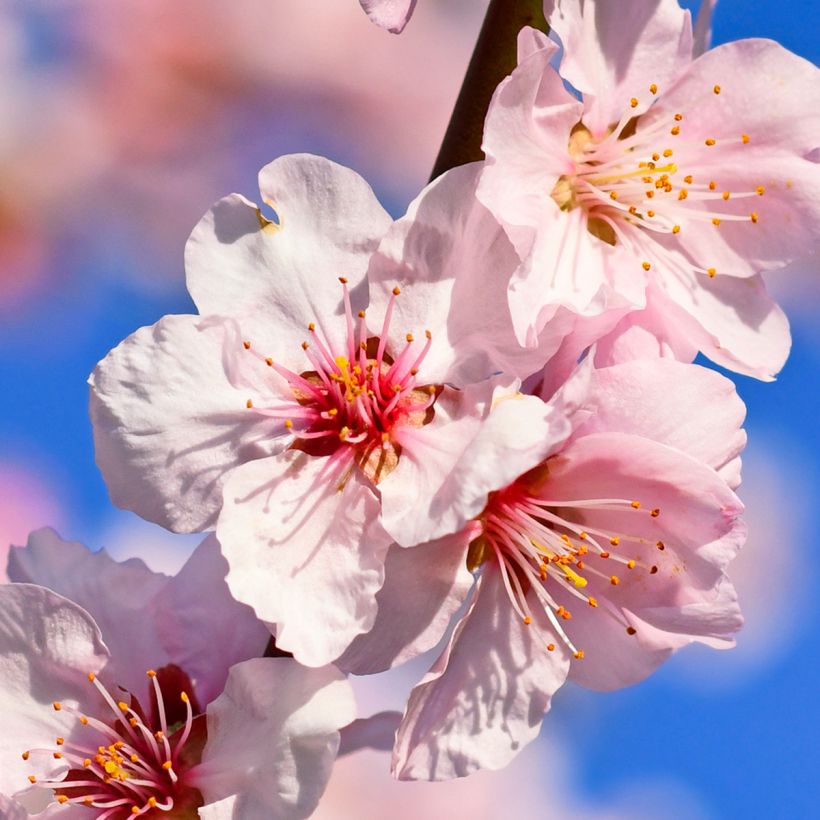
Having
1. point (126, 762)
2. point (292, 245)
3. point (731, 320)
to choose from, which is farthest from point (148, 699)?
point (731, 320)

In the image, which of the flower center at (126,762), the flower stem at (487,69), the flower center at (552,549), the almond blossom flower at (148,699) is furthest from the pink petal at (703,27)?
the flower center at (126,762)

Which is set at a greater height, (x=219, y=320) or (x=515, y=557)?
(x=219, y=320)

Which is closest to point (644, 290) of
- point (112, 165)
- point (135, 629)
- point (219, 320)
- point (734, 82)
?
point (734, 82)

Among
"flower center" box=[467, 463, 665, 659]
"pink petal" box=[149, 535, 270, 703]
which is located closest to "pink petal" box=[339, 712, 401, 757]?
"pink petal" box=[149, 535, 270, 703]

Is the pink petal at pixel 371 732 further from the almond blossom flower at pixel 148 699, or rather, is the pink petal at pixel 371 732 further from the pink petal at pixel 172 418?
the pink petal at pixel 172 418

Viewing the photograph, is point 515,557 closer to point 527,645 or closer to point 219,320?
point 527,645

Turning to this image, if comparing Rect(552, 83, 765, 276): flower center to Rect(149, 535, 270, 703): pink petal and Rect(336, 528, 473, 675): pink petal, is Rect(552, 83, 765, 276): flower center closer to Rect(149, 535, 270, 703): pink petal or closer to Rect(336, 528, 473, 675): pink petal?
Rect(336, 528, 473, 675): pink petal
